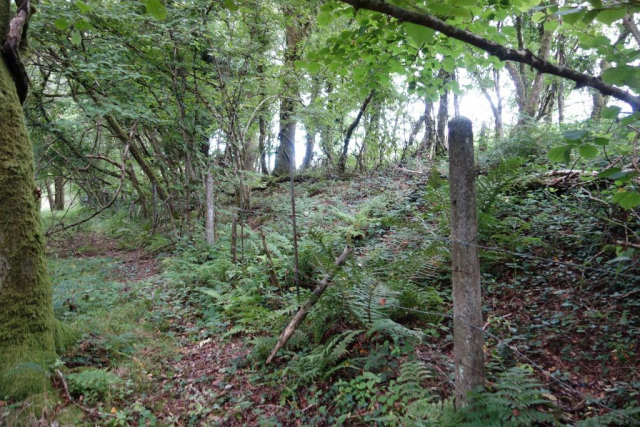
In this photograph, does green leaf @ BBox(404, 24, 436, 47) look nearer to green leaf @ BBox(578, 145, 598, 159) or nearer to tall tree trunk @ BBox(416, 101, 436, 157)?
green leaf @ BBox(578, 145, 598, 159)

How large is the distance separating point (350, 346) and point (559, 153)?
289 centimetres

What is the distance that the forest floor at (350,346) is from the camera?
9.37 ft

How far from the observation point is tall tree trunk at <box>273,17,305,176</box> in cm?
885

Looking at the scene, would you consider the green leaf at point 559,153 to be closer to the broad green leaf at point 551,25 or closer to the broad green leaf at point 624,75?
the broad green leaf at point 624,75

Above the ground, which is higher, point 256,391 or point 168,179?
point 168,179

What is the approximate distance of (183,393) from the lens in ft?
11.8

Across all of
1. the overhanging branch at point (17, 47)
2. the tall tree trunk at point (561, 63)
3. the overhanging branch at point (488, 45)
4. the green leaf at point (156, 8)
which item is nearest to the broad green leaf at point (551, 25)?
the overhanging branch at point (488, 45)

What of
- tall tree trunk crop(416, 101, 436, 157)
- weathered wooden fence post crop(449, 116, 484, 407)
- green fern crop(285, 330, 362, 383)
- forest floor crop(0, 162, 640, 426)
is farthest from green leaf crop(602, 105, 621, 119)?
tall tree trunk crop(416, 101, 436, 157)

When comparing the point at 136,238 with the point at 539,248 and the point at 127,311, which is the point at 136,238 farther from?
the point at 539,248

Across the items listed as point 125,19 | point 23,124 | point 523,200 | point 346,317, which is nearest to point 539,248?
point 523,200

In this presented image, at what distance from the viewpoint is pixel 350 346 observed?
3779 millimetres

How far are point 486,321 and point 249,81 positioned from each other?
704cm

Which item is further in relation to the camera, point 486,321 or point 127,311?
point 127,311

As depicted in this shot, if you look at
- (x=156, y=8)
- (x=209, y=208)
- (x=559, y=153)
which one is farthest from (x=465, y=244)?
(x=209, y=208)
